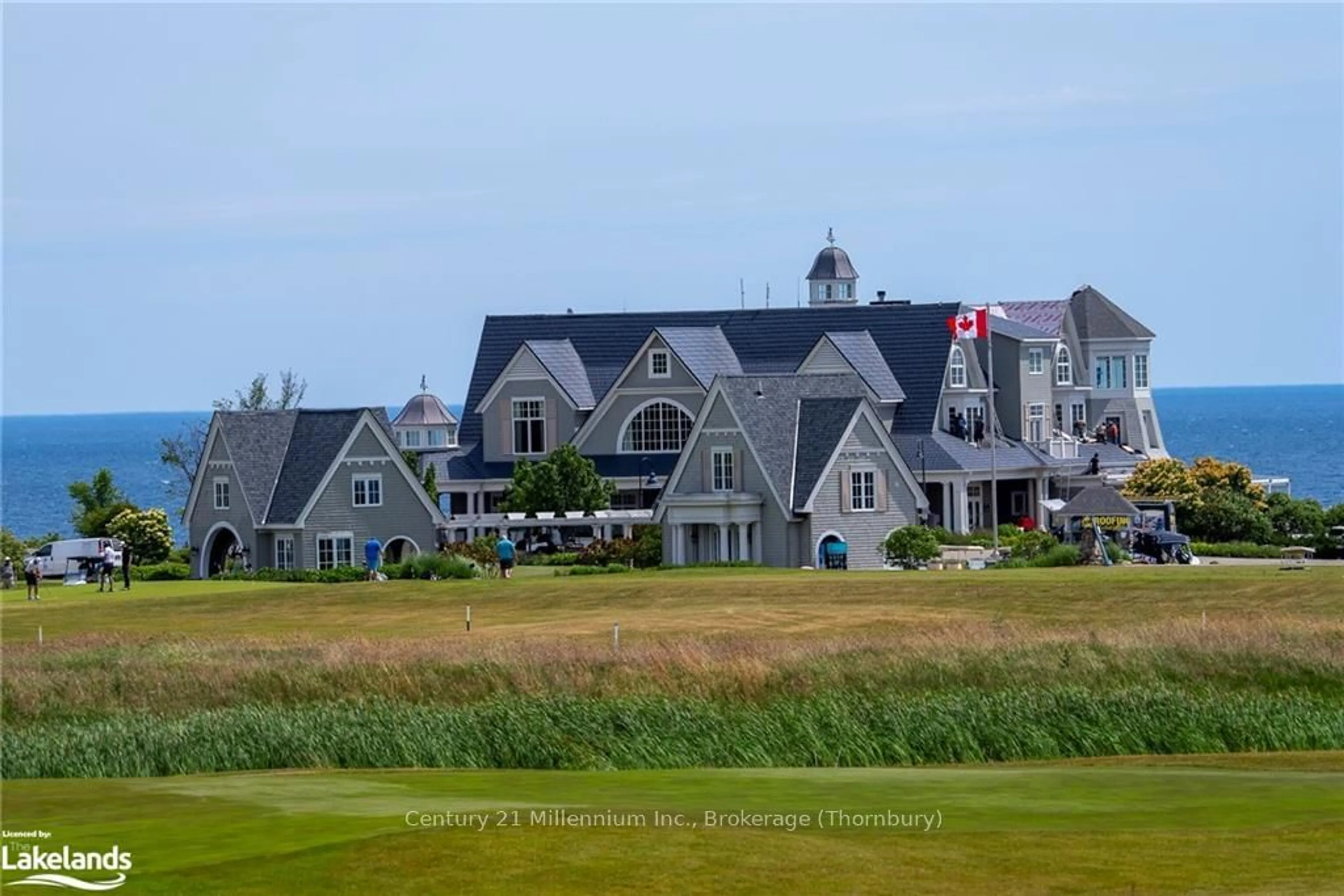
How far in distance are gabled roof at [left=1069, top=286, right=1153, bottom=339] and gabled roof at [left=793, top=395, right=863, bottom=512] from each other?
28.7 meters

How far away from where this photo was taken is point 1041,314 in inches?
4055

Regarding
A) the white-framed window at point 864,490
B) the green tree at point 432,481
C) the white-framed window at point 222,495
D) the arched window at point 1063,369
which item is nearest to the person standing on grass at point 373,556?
the white-framed window at point 222,495

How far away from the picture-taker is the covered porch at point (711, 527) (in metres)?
73.3

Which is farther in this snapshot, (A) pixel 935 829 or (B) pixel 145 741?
(B) pixel 145 741

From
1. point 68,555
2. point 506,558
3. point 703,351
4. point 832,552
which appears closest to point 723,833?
point 506,558

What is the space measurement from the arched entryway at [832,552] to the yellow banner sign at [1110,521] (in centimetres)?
712

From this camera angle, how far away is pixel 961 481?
83312 millimetres

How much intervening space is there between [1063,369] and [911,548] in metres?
28.0

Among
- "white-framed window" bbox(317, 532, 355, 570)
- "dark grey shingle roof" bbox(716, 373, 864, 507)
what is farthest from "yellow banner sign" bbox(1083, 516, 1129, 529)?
"white-framed window" bbox(317, 532, 355, 570)

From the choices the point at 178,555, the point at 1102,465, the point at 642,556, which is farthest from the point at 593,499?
the point at 1102,465

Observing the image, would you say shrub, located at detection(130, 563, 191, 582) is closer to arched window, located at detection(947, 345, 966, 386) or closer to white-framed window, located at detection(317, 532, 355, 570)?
white-framed window, located at detection(317, 532, 355, 570)

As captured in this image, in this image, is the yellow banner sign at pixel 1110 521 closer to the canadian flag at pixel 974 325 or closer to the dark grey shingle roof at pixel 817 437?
the dark grey shingle roof at pixel 817 437

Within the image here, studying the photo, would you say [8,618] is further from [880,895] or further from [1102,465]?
[1102,465]

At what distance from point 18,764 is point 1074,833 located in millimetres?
15373
